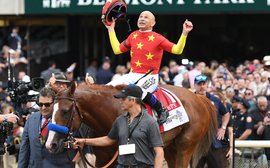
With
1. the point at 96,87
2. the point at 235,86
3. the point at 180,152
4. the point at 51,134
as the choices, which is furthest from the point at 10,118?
the point at 235,86

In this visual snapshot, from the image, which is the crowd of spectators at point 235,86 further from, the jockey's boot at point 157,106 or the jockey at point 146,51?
the jockey's boot at point 157,106

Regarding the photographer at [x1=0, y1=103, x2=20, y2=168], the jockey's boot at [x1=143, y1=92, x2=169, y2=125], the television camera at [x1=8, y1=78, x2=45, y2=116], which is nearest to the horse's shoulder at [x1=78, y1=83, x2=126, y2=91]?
the jockey's boot at [x1=143, y1=92, x2=169, y2=125]

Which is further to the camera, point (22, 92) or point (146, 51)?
point (146, 51)

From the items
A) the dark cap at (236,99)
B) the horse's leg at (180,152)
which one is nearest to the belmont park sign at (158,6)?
Result: the dark cap at (236,99)

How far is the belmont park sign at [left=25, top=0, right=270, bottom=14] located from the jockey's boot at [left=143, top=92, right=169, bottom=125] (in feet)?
32.9

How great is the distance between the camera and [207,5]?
20.5 m

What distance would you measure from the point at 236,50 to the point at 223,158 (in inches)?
564

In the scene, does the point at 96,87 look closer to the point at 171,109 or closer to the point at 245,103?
the point at 171,109

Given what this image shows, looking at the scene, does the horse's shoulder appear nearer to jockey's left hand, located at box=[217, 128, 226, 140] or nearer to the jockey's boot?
the jockey's boot

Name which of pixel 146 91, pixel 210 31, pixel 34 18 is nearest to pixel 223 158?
pixel 146 91

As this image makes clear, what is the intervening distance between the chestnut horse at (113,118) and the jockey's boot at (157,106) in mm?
267

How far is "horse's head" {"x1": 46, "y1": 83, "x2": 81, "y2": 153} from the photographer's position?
8.98 metres

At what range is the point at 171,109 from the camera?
1098 cm

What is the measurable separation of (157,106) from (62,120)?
1578 millimetres
